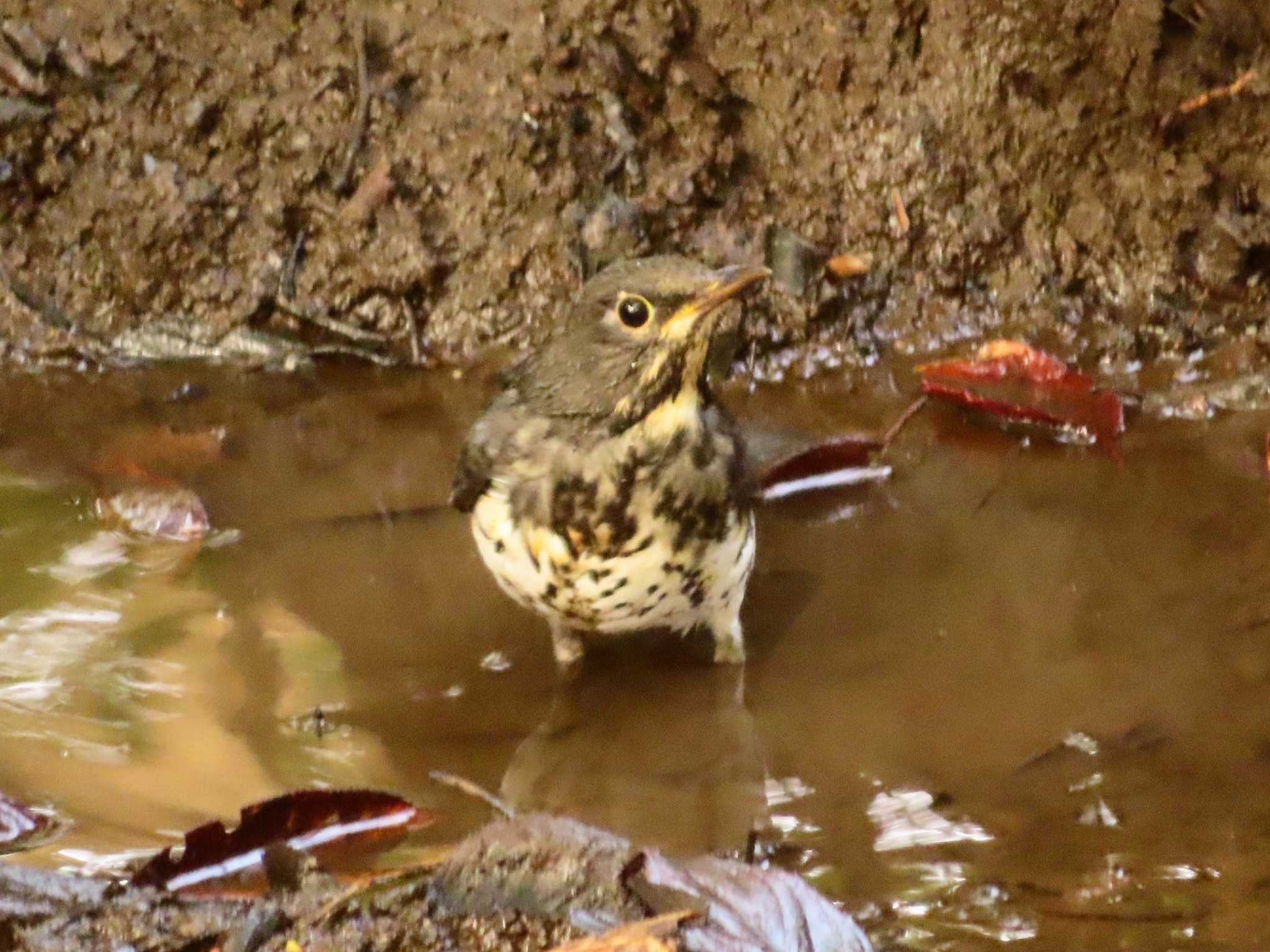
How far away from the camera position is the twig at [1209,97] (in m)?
5.64

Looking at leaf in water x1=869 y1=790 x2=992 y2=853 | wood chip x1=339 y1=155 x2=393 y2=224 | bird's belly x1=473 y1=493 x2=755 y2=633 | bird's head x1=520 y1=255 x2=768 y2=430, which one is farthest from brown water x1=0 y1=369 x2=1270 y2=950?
wood chip x1=339 y1=155 x2=393 y2=224

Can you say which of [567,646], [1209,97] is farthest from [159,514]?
[1209,97]

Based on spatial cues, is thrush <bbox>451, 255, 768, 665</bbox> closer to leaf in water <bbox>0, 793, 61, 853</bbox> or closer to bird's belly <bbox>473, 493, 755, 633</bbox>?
bird's belly <bbox>473, 493, 755, 633</bbox>

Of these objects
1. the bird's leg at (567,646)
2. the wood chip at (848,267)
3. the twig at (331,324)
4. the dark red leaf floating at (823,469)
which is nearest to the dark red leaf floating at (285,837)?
the bird's leg at (567,646)

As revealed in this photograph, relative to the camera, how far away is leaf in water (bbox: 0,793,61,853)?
3098 millimetres

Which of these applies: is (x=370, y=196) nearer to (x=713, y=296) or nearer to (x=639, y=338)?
(x=639, y=338)

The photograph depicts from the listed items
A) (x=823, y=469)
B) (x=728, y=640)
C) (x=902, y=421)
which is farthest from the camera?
(x=902, y=421)

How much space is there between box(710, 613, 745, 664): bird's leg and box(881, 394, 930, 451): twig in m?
1.21

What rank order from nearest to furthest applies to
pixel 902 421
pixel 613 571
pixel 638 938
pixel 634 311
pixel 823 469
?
pixel 638 938, pixel 634 311, pixel 613 571, pixel 823 469, pixel 902 421

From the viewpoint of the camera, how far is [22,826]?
3139mm

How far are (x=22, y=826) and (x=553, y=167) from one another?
3.42 m

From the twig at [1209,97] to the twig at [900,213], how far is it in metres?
1.02

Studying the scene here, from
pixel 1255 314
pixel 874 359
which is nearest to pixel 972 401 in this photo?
pixel 874 359

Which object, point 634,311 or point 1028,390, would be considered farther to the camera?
point 1028,390
